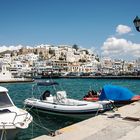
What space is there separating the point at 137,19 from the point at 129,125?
470 cm

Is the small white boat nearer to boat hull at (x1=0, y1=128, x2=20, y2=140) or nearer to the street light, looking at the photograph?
boat hull at (x1=0, y1=128, x2=20, y2=140)

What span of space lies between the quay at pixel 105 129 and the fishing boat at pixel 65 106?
5.65 m

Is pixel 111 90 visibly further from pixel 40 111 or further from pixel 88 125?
pixel 88 125

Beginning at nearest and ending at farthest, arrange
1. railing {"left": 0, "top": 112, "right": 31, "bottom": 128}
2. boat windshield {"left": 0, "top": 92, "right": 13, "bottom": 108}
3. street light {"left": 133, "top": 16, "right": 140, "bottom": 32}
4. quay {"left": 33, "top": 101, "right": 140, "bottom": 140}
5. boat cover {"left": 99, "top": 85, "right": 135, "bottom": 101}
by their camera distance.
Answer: quay {"left": 33, "top": 101, "right": 140, "bottom": 140} → street light {"left": 133, "top": 16, "right": 140, "bottom": 32} → railing {"left": 0, "top": 112, "right": 31, "bottom": 128} → boat windshield {"left": 0, "top": 92, "right": 13, "bottom": 108} → boat cover {"left": 99, "top": 85, "right": 135, "bottom": 101}

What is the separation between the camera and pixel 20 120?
46.8ft

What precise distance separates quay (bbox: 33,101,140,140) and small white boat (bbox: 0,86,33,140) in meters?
2.37

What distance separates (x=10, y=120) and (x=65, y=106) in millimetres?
8721

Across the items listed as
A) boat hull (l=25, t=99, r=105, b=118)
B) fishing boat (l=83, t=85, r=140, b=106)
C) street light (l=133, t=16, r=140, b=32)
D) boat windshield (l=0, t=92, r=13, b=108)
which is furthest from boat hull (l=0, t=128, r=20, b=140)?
fishing boat (l=83, t=85, r=140, b=106)

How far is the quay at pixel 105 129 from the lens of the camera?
444 inches

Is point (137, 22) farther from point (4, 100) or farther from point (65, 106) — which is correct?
point (65, 106)

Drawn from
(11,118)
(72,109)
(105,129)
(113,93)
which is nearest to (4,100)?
(11,118)

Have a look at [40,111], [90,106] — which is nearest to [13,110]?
[90,106]

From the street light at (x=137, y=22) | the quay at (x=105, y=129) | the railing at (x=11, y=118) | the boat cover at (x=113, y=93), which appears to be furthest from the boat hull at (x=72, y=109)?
the street light at (x=137, y=22)

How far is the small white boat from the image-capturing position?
44.2 ft
